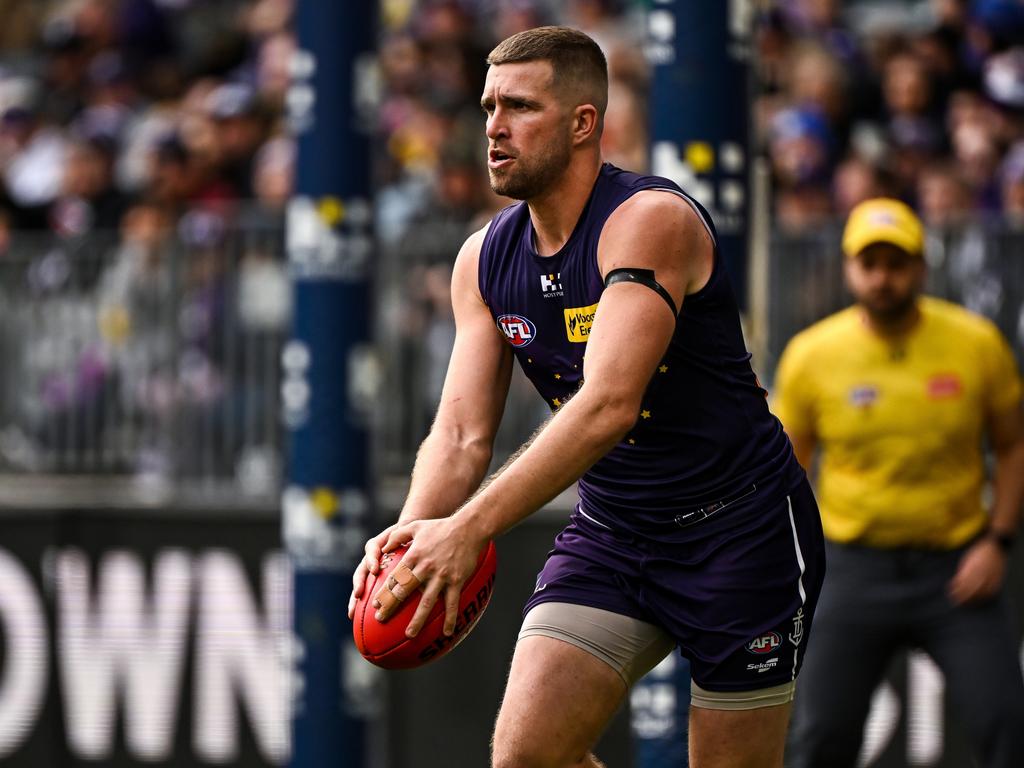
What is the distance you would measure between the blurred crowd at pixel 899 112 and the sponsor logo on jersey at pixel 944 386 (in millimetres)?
2399

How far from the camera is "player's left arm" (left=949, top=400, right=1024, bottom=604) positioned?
7352 mm

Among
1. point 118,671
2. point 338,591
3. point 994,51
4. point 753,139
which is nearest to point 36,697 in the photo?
point 118,671

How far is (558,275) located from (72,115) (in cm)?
1036

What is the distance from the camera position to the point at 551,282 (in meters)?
5.23

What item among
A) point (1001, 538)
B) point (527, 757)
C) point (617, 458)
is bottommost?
point (1001, 538)

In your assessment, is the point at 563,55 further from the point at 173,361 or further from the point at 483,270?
the point at 173,361

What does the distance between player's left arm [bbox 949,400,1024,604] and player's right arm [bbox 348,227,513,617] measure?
2.66 metres

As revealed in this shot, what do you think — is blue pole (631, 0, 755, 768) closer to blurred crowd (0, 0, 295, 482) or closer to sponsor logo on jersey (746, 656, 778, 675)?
sponsor logo on jersey (746, 656, 778, 675)

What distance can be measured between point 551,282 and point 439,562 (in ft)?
3.21

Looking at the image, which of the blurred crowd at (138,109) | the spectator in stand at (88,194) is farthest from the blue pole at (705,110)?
the spectator in stand at (88,194)

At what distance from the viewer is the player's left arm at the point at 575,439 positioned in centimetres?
469

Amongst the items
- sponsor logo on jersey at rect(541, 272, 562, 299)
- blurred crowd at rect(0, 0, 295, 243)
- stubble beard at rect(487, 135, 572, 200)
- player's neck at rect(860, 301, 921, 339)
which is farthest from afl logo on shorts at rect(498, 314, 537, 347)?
blurred crowd at rect(0, 0, 295, 243)

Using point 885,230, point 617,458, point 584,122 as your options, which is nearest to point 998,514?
point 885,230

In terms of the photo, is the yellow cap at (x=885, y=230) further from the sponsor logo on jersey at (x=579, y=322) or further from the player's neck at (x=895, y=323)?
the sponsor logo on jersey at (x=579, y=322)
